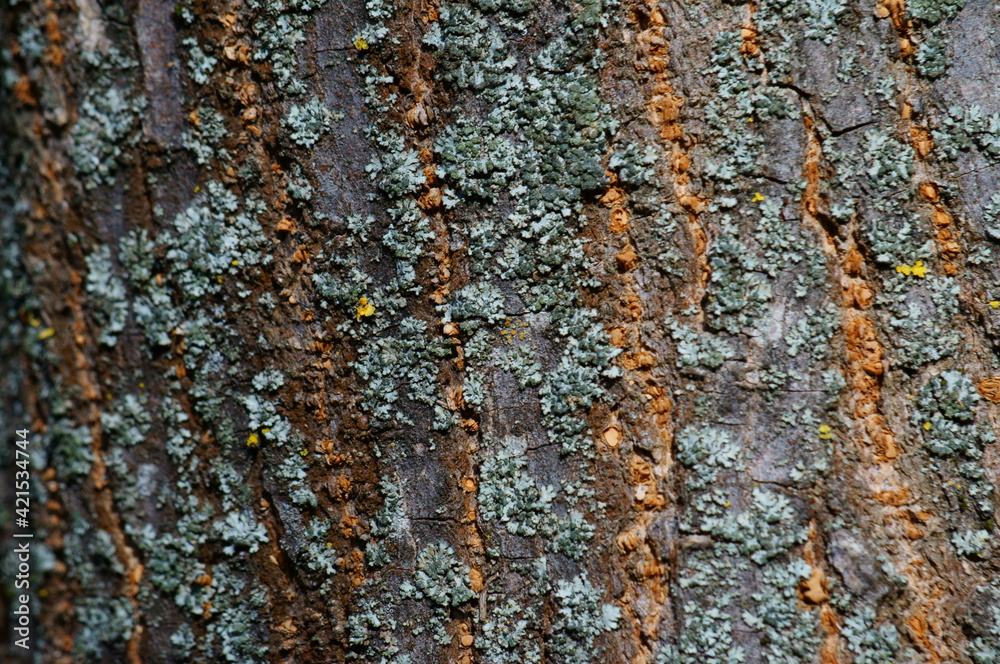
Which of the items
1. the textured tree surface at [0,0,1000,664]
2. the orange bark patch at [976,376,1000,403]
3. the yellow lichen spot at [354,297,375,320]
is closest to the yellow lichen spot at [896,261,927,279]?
the textured tree surface at [0,0,1000,664]

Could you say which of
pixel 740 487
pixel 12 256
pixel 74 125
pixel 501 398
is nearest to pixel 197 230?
pixel 74 125

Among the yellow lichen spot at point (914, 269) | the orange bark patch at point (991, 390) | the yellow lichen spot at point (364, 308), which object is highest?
the yellow lichen spot at point (364, 308)

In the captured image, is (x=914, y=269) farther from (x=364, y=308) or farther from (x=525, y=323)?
(x=364, y=308)

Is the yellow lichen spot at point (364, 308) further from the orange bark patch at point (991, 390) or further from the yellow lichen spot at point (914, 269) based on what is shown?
the orange bark patch at point (991, 390)

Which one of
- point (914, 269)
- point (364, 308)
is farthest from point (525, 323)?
point (914, 269)

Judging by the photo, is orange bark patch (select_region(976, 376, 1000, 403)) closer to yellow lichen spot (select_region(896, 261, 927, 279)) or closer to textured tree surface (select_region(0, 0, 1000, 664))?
textured tree surface (select_region(0, 0, 1000, 664))

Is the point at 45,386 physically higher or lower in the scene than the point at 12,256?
lower

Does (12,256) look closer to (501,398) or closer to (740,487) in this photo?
(501,398)

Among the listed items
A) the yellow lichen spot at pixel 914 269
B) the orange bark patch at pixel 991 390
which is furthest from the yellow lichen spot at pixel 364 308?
the orange bark patch at pixel 991 390
